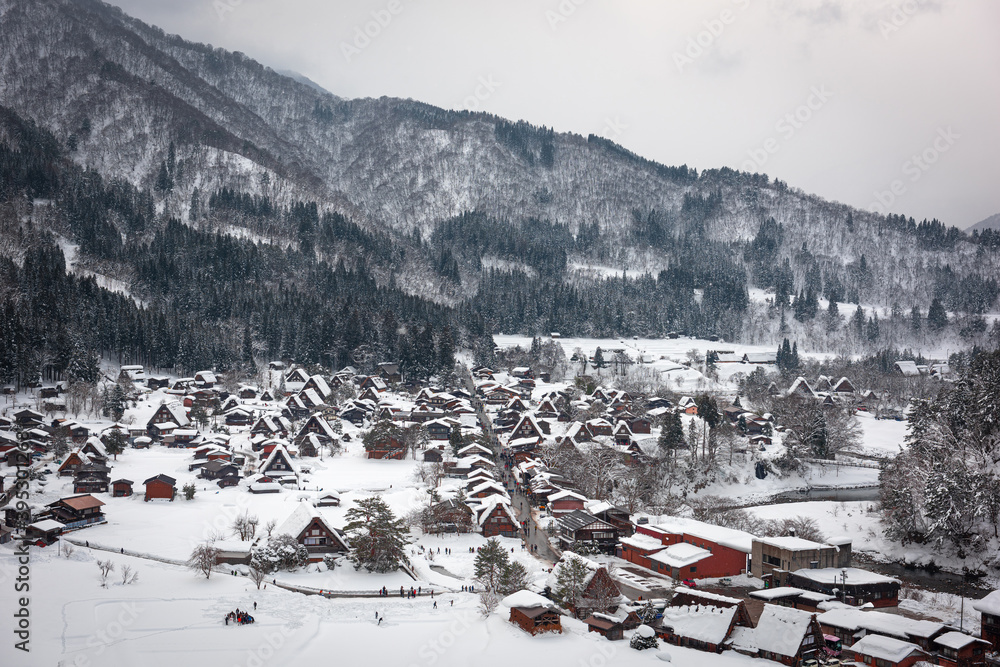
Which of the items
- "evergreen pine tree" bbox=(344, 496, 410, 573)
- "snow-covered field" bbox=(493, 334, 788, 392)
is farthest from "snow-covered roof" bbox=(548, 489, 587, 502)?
"snow-covered field" bbox=(493, 334, 788, 392)

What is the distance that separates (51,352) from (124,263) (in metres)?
44.4

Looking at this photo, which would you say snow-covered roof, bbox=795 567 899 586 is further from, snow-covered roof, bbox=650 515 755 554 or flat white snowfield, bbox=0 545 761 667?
flat white snowfield, bbox=0 545 761 667

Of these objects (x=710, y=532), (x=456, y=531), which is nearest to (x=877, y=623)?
(x=710, y=532)

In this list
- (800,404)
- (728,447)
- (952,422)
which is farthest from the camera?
(800,404)

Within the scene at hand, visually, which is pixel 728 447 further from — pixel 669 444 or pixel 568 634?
pixel 568 634

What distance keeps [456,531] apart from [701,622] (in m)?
14.7

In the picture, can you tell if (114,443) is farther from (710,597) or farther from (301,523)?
(710,597)

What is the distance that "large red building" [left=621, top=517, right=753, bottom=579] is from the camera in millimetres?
31844

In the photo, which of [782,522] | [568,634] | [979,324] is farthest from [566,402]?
[979,324]

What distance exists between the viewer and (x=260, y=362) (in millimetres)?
82750

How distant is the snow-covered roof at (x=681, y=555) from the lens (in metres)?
31.5

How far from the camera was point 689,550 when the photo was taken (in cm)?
3247

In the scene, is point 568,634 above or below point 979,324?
below

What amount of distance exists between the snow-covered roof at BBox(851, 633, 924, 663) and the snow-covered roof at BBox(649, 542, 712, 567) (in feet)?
29.6
